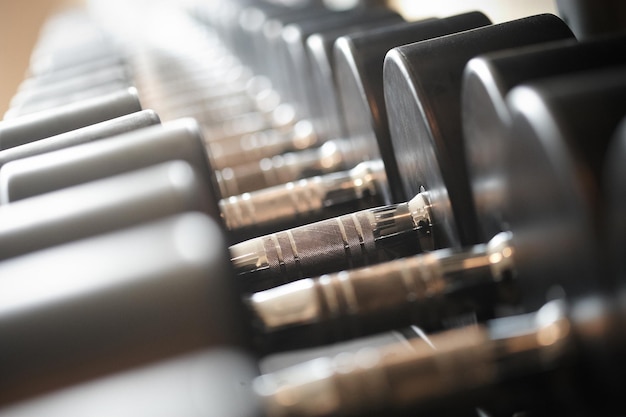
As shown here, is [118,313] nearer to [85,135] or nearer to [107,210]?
[107,210]

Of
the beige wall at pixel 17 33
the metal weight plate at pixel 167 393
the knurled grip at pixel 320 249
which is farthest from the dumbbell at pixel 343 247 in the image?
the beige wall at pixel 17 33

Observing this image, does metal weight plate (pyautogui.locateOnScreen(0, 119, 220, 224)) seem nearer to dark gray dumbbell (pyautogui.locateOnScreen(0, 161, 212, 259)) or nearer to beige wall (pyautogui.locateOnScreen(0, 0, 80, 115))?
dark gray dumbbell (pyautogui.locateOnScreen(0, 161, 212, 259))

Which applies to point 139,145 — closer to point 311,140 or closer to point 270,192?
point 270,192

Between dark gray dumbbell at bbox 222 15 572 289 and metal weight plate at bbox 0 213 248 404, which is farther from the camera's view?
dark gray dumbbell at bbox 222 15 572 289

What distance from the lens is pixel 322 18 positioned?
1107mm

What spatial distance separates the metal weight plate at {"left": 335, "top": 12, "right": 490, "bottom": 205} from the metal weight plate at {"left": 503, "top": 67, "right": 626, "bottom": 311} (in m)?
0.25

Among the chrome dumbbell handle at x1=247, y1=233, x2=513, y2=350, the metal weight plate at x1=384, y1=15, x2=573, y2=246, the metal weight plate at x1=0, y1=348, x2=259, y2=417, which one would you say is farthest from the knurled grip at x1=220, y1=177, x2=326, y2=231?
the metal weight plate at x1=0, y1=348, x2=259, y2=417

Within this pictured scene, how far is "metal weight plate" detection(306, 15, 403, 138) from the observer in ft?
2.74

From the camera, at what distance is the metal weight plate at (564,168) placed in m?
0.33

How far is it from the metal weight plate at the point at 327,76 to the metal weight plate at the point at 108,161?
313 millimetres

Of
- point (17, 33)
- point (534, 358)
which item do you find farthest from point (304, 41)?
point (17, 33)

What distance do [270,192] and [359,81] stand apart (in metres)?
0.10

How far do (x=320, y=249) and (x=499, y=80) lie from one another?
15 cm

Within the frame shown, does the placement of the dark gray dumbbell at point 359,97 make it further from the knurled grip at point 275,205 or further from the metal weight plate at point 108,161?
the metal weight plate at point 108,161
